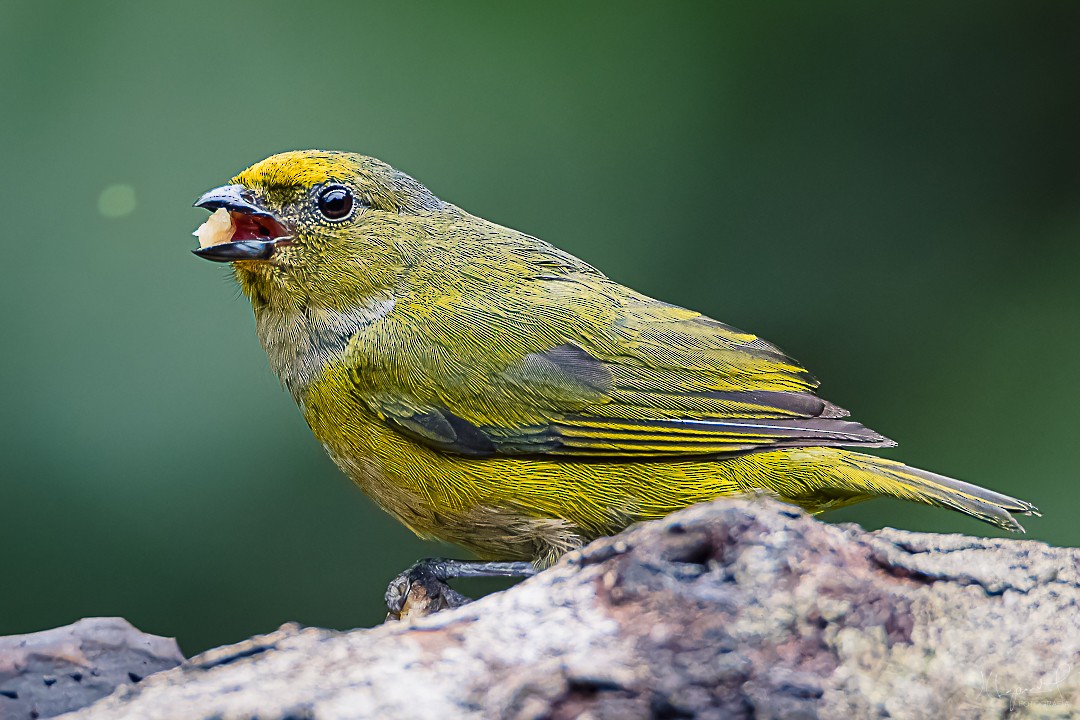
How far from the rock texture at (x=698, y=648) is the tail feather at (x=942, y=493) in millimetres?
527

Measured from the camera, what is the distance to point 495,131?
418 centimetres

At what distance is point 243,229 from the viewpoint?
354 cm

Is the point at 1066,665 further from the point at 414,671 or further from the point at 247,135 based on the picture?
the point at 247,135

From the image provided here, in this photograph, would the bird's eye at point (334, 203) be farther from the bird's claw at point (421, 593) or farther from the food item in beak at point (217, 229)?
the bird's claw at point (421, 593)

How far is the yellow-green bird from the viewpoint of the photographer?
9.95 feet

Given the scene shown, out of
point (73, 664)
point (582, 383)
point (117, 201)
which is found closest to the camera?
point (73, 664)

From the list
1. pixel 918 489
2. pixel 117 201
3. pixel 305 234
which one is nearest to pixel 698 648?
pixel 918 489

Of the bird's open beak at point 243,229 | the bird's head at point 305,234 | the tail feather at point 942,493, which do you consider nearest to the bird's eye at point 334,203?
the bird's head at point 305,234

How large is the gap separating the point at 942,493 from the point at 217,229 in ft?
6.76

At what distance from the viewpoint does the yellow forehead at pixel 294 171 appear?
3.46m

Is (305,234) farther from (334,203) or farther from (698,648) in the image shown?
(698,648)

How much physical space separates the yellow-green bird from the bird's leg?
0.03m

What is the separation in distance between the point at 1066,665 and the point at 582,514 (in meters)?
1.19

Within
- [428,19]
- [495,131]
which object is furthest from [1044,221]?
[428,19]
